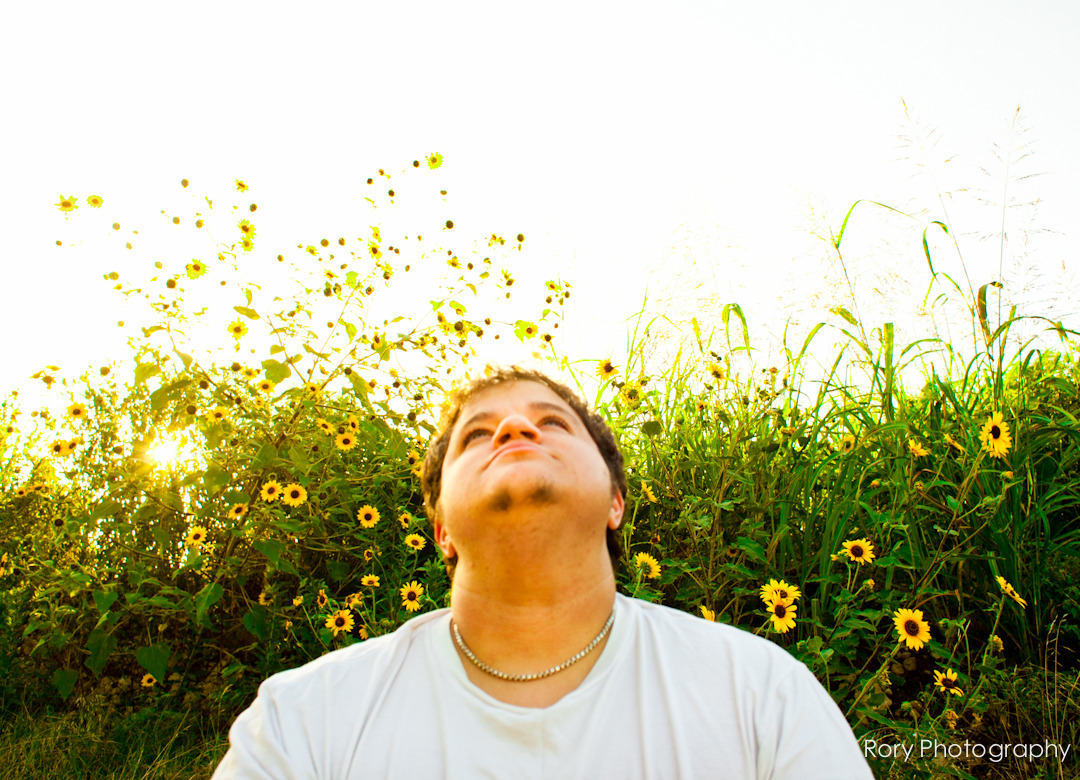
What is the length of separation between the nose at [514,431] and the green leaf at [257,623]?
1.36 meters

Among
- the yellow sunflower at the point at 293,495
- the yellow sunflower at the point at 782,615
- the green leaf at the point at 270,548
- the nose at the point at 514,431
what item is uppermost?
the nose at the point at 514,431

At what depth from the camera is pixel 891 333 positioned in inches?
107

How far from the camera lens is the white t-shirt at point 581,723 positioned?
1225 mm

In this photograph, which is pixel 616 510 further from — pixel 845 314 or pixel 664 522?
pixel 845 314

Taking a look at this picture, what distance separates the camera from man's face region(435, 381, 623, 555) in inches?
55.1

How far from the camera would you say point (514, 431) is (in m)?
1.53

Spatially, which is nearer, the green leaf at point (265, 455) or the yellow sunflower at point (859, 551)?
the yellow sunflower at point (859, 551)

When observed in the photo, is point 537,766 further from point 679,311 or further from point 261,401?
point 679,311

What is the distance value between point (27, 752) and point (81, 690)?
0.49 m

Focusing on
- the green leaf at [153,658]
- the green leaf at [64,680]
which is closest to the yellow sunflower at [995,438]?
the green leaf at [153,658]

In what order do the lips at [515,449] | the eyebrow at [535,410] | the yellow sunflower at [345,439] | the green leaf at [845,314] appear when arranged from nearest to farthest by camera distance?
the lips at [515,449], the eyebrow at [535,410], the yellow sunflower at [345,439], the green leaf at [845,314]

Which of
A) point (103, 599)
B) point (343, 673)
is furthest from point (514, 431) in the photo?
point (103, 599)

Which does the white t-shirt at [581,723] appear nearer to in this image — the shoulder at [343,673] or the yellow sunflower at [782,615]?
the shoulder at [343,673]

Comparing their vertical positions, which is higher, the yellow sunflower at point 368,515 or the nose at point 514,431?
the nose at point 514,431
